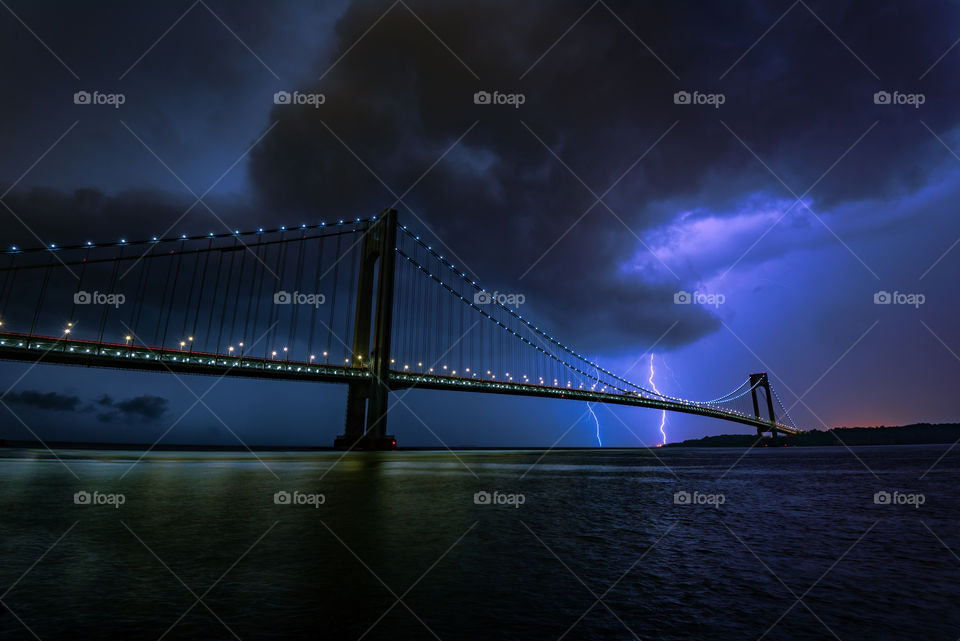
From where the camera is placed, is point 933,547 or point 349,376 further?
point 349,376

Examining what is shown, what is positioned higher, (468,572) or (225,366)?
(225,366)

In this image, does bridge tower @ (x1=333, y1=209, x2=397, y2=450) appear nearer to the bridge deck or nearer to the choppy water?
the bridge deck

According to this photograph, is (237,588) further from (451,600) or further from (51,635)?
(451,600)

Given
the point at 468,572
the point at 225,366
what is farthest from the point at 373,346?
the point at 468,572

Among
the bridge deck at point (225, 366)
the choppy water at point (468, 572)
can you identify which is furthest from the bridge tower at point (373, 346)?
the choppy water at point (468, 572)

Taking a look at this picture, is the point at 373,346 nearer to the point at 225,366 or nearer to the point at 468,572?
the point at 225,366

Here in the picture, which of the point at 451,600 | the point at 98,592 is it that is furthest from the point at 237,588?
the point at 451,600
